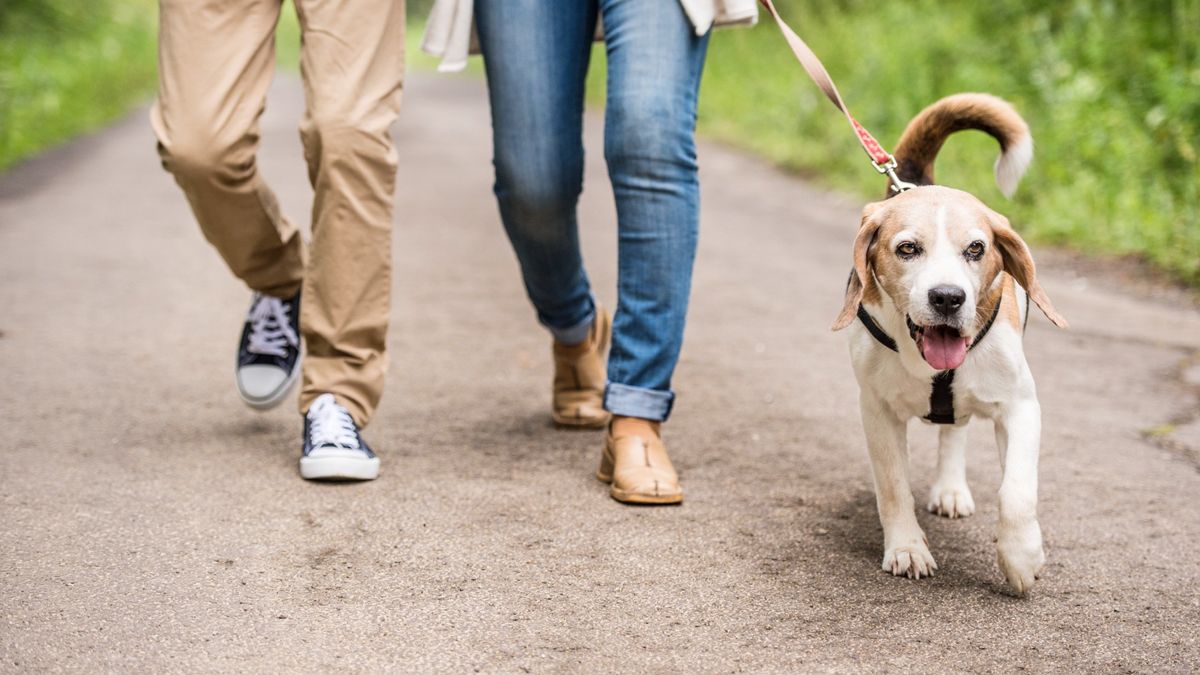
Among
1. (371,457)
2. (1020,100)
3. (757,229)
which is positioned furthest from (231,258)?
(1020,100)

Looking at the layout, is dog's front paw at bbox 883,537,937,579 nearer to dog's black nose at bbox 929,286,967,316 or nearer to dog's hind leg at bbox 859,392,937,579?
dog's hind leg at bbox 859,392,937,579

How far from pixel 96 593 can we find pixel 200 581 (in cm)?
21

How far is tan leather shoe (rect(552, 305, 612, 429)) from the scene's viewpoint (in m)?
4.14

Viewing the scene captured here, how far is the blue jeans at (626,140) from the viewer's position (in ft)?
10.7

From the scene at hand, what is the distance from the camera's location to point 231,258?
3734mm

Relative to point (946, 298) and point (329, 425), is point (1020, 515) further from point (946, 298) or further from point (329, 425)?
point (329, 425)

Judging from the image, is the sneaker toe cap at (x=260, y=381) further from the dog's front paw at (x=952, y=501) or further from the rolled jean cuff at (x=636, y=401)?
the dog's front paw at (x=952, y=501)

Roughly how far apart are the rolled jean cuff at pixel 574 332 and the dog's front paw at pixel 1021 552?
165 cm

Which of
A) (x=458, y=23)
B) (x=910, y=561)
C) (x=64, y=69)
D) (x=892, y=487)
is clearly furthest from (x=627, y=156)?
(x=64, y=69)

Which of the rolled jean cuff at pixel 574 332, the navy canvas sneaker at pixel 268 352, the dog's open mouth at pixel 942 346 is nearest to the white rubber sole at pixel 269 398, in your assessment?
the navy canvas sneaker at pixel 268 352

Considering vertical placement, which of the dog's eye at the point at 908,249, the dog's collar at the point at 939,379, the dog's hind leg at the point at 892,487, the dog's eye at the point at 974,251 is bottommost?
the dog's hind leg at the point at 892,487

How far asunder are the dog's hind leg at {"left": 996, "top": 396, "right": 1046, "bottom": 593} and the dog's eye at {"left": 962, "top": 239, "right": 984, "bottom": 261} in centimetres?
38

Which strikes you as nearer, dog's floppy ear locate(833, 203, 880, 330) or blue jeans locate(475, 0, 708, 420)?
dog's floppy ear locate(833, 203, 880, 330)

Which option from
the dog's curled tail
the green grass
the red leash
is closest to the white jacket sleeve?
the red leash
